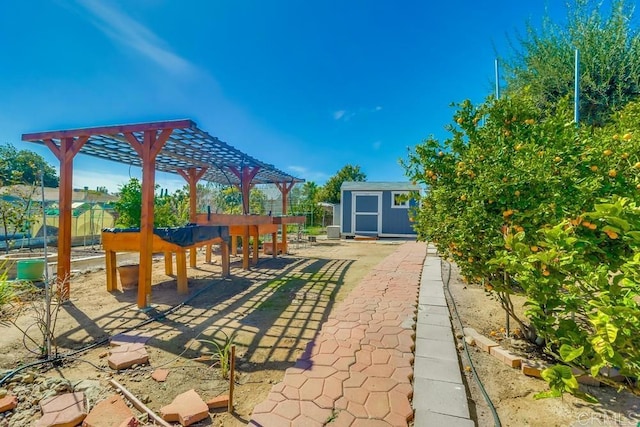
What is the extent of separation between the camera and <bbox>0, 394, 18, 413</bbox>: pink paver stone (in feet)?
5.77

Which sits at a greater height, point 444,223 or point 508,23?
point 508,23

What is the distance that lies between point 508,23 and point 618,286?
6928 millimetres

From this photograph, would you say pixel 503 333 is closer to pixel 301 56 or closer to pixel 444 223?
pixel 444 223

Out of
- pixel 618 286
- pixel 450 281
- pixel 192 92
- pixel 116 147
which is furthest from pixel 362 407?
pixel 192 92

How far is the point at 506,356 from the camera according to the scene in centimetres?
246

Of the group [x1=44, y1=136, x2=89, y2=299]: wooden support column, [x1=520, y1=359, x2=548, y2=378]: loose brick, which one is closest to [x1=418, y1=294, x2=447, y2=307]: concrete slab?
[x1=520, y1=359, x2=548, y2=378]: loose brick

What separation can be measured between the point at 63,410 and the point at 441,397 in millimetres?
2379

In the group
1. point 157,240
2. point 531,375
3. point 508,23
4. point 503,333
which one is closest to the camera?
point 531,375

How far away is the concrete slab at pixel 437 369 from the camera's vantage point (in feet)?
6.84

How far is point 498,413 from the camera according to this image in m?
1.82

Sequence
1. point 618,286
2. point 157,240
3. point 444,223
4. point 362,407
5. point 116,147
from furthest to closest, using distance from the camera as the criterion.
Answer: point 116,147, point 157,240, point 444,223, point 362,407, point 618,286

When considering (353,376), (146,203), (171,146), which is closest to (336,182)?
(171,146)

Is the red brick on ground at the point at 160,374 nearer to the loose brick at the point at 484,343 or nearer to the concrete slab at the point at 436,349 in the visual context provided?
the concrete slab at the point at 436,349

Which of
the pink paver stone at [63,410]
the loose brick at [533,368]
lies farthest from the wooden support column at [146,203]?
the loose brick at [533,368]
